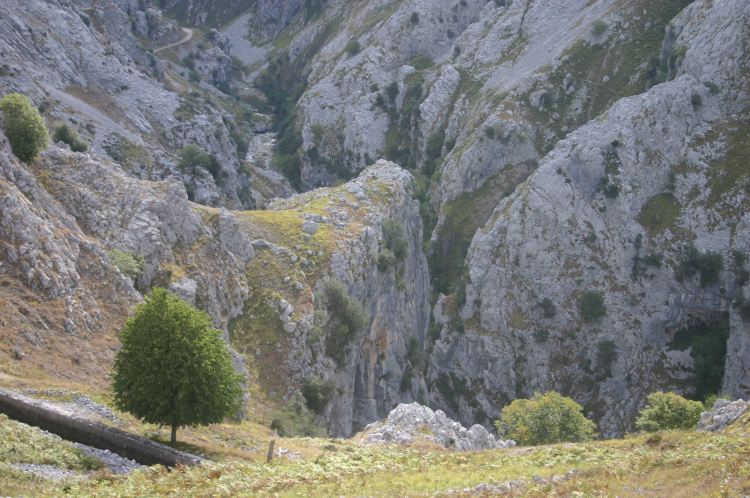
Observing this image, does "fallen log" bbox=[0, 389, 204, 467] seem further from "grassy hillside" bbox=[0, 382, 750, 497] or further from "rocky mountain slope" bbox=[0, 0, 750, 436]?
"rocky mountain slope" bbox=[0, 0, 750, 436]

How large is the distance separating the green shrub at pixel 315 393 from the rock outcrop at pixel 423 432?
8.42 metres

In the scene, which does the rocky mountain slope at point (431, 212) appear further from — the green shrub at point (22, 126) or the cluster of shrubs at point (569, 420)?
the cluster of shrubs at point (569, 420)

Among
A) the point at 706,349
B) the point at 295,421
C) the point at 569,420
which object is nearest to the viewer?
the point at 295,421

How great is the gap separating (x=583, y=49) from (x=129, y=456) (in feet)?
391

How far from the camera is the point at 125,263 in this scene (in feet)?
174

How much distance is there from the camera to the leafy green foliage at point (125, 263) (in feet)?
173

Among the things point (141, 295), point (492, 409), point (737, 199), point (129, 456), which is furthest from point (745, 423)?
point (737, 199)

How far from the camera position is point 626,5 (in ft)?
420

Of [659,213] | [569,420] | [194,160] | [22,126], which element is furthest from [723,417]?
[194,160]

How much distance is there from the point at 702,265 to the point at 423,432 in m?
58.9

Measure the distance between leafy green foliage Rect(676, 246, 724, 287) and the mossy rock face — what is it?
17.4ft

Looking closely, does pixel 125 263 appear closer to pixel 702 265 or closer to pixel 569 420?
pixel 569 420

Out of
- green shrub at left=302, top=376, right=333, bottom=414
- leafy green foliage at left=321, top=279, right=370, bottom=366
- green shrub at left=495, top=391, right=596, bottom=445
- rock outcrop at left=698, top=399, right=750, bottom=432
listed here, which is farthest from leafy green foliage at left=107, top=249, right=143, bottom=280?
rock outcrop at left=698, top=399, right=750, bottom=432

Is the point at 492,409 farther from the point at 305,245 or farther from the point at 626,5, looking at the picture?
the point at 626,5
